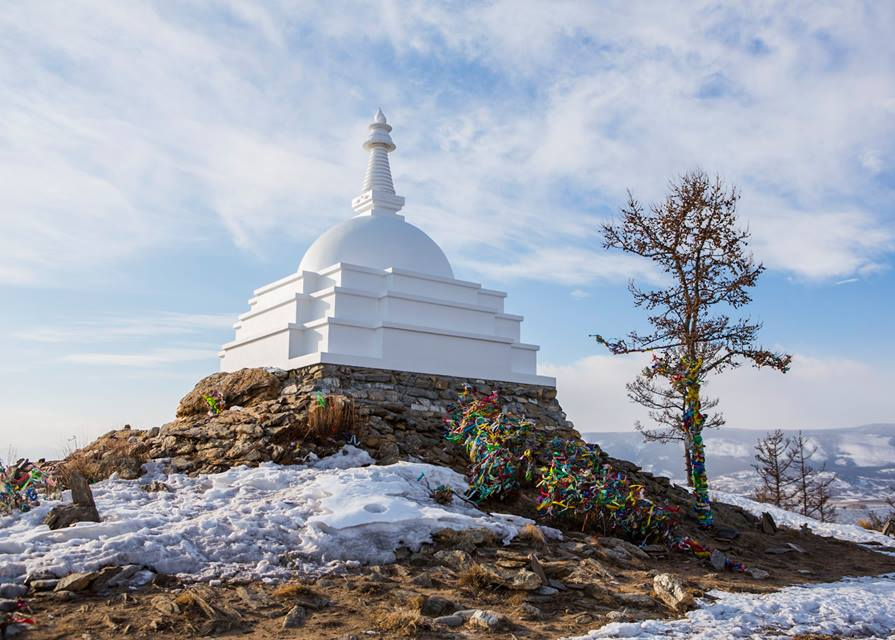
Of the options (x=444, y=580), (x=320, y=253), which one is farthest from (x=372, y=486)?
(x=320, y=253)

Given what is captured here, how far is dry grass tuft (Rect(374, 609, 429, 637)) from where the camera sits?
5.81 m

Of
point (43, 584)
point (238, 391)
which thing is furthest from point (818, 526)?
point (43, 584)

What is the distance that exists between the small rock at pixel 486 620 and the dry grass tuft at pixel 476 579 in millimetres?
759

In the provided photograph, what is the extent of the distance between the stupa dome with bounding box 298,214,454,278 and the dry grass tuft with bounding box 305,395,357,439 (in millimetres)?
5717

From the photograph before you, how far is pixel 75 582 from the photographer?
6.34 m

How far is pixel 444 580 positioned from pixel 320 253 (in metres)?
11.1

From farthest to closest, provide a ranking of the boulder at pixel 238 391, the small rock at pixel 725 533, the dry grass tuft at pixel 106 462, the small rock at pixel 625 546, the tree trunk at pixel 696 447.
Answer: the boulder at pixel 238 391 < the tree trunk at pixel 696 447 < the small rock at pixel 725 533 < the dry grass tuft at pixel 106 462 < the small rock at pixel 625 546

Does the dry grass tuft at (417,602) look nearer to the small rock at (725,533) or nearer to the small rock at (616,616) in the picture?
the small rock at (616,616)

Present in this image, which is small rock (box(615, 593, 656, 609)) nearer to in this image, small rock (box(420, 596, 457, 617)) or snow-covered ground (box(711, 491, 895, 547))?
small rock (box(420, 596, 457, 617))

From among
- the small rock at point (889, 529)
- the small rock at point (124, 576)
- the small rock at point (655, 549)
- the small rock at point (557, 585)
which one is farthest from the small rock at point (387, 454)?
the small rock at point (889, 529)

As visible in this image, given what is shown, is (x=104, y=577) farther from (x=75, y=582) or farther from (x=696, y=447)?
(x=696, y=447)

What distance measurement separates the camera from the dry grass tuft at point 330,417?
35.8ft

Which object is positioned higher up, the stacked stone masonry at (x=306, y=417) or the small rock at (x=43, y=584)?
the stacked stone masonry at (x=306, y=417)

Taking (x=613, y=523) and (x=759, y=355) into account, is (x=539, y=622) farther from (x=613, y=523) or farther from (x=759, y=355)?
(x=759, y=355)
